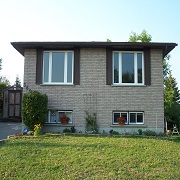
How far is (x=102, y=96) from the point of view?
14.6 m

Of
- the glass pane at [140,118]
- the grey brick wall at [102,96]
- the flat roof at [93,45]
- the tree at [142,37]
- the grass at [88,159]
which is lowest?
the grass at [88,159]

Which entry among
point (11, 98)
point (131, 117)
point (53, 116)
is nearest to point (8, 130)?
point (53, 116)

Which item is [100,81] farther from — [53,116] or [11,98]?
[11,98]

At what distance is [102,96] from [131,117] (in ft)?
6.10

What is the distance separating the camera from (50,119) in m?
14.8

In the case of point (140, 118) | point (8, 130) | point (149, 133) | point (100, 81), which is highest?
point (100, 81)

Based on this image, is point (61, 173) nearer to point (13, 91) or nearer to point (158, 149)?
point (158, 149)

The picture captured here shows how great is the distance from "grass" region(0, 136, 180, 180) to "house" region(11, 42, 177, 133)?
10.8ft

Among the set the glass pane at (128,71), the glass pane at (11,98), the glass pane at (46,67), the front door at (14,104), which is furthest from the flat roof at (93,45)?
the glass pane at (11,98)

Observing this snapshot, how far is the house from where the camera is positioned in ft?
47.4

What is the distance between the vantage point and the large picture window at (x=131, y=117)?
48.0 feet

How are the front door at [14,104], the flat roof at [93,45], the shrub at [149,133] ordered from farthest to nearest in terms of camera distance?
1. the front door at [14,104]
2. the flat roof at [93,45]
3. the shrub at [149,133]

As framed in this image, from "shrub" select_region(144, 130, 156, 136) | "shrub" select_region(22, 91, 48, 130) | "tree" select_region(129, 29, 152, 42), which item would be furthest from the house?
"tree" select_region(129, 29, 152, 42)

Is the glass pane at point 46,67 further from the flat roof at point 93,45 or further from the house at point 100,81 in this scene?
the flat roof at point 93,45
